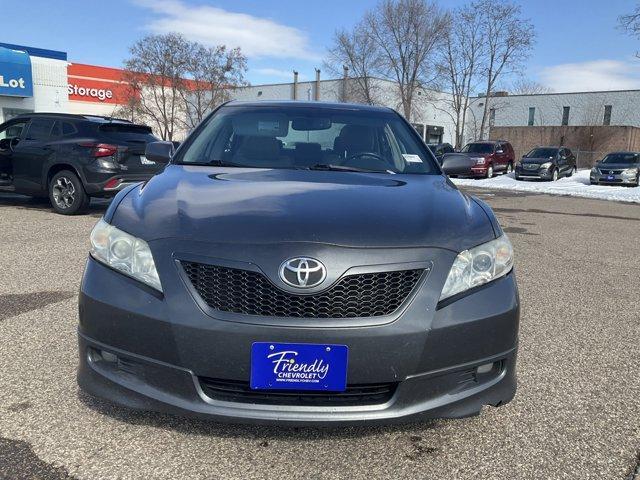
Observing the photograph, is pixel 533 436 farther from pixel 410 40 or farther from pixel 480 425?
pixel 410 40

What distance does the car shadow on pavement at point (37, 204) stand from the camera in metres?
9.16

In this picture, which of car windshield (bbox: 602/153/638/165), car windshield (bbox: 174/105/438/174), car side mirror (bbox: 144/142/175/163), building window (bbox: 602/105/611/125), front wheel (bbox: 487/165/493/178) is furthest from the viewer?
building window (bbox: 602/105/611/125)

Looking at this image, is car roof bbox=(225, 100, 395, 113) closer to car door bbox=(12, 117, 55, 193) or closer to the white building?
car door bbox=(12, 117, 55, 193)

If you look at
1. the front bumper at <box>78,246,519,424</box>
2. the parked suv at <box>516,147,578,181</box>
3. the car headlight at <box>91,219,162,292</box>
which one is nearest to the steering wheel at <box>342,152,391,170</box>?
the front bumper at <box>78,246,519,424</box>

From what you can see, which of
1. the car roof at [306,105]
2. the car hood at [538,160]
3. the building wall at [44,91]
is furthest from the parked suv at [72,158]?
the car hood at [538,160]

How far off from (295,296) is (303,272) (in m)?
0.09

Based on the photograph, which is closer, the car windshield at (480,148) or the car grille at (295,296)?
the car grille at (295,296)

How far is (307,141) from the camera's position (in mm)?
3492

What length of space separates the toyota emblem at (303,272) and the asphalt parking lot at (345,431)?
774 mm

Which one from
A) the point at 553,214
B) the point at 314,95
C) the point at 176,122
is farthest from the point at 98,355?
the point at 314,95

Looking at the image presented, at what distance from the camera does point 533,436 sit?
8.02 feet

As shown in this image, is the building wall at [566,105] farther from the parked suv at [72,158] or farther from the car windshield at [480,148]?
the parked suv at [72,158]

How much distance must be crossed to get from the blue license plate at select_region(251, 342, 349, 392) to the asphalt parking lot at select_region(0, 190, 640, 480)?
42 centimetres

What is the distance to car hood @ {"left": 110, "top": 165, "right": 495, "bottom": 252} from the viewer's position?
2086mm
